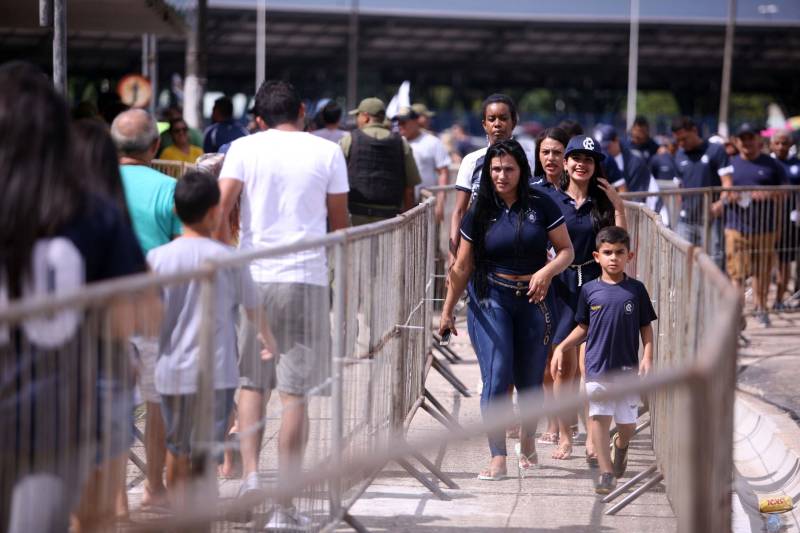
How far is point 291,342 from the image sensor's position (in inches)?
189

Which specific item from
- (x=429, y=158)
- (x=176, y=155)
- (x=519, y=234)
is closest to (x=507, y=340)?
(x=519, y=234)

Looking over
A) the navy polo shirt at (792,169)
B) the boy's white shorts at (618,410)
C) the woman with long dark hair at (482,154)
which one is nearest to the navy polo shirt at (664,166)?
the navy polo shirt at (792,169)

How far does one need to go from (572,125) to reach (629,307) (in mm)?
3061

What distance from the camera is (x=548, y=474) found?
284 inches

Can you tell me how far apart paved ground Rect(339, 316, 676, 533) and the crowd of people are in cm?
17

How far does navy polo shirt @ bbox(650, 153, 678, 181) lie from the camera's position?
15.5 meters

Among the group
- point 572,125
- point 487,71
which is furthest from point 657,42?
point 572,125

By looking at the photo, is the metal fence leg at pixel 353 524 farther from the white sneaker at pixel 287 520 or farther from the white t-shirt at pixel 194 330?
the white t-shirt at pixel 194 330

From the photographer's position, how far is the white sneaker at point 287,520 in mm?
4609

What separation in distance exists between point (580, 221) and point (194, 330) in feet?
13.4

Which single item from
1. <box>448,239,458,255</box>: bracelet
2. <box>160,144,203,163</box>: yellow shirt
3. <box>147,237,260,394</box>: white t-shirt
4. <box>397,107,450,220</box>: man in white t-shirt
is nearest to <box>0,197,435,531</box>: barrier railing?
<box>147,237,260,394</box>: white t-shirt

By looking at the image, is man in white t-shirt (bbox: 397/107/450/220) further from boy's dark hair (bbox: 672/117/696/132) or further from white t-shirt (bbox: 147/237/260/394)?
white t-shirt (bbox: 147/237/260/394)

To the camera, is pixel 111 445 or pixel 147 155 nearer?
pixel 111 445

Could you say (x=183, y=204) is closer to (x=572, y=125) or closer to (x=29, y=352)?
(x=29, y=352)
